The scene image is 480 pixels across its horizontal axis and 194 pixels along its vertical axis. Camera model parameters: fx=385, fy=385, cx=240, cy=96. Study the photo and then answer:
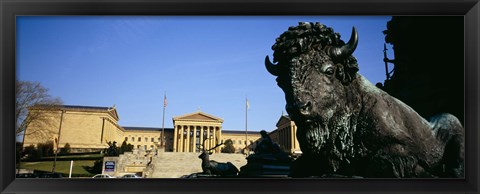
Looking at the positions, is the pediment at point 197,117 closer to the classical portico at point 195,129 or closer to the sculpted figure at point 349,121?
the classical portico at point 195,129

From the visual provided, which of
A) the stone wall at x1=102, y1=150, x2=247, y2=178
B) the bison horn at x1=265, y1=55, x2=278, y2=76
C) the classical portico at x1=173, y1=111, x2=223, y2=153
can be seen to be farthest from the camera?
the classical portico at x1=173, y1=111, x2=223, y2=153

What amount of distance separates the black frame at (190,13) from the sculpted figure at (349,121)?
0.33 m

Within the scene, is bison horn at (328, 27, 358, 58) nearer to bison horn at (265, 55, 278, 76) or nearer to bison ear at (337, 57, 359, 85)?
bison ear at (337, 57, 359, 85)

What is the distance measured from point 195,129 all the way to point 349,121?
62.0 metres

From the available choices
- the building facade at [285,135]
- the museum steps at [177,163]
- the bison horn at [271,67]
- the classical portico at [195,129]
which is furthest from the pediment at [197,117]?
the bison horn at [271,67]

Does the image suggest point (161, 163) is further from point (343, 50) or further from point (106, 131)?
point (343, 50)

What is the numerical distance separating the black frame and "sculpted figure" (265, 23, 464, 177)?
1.07ft

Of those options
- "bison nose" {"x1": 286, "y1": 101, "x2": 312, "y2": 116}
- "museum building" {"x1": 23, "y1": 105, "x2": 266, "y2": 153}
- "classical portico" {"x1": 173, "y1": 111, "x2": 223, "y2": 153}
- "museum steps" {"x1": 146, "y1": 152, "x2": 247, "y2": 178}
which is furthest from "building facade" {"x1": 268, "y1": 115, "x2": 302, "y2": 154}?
"classical portico" {"x1": 173, "y1": 111, "x2": 223, "y2": 153}

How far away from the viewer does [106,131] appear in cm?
5225

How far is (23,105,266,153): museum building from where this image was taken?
2006cm

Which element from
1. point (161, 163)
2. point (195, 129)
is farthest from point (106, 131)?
point (161, 163)

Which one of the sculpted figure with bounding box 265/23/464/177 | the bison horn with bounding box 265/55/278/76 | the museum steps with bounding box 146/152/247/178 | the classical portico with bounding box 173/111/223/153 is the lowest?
the museum steps with bounding box 146/152/247/178
